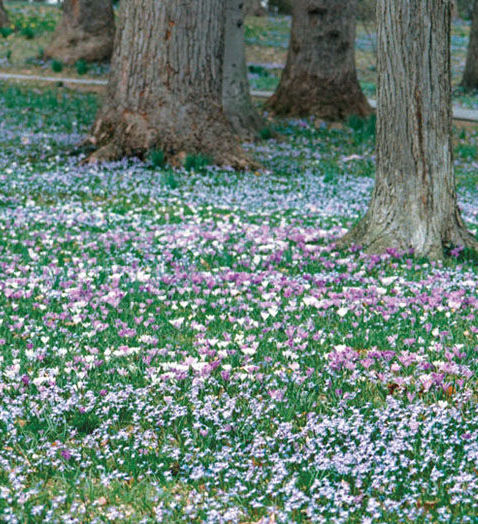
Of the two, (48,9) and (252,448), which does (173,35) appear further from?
(48,9)

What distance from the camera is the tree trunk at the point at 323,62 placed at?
48.0 feet

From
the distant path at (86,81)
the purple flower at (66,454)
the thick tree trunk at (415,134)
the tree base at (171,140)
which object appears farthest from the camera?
the distant path at (86,81)

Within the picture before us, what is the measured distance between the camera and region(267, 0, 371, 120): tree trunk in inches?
575

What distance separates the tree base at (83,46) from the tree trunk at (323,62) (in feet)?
22.9

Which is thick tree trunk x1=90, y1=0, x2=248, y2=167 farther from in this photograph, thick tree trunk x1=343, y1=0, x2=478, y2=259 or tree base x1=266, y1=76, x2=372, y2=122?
tree base x1=266, y1=76, x2=372, y2=122

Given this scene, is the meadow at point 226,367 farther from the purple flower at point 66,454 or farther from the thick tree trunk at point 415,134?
the thick tree trunk at point 415,134

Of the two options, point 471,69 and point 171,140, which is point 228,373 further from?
point 471,69

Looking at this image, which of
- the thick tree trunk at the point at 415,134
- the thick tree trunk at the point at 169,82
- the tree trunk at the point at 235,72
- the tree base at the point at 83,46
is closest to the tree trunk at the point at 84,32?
the tree base at the point at 83,46

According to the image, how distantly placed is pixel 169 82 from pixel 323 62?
17.1ft

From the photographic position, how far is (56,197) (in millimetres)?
9328

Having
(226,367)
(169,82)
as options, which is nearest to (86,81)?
(169,82)

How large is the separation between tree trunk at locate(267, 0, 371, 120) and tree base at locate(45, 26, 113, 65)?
6.97m

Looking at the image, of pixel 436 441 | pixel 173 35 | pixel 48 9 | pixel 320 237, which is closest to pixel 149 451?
pixel 436 441

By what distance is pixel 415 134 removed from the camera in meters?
6.55
